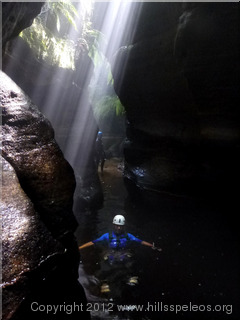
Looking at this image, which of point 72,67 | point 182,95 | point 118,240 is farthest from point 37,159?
point 72,67

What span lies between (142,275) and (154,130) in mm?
7046

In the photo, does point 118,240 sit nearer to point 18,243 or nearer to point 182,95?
point 18,243

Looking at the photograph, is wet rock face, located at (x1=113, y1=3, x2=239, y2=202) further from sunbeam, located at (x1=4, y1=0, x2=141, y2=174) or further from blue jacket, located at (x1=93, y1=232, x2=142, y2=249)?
blue jacket, located at (x1=93, y1=232, x2=142, y2=249)

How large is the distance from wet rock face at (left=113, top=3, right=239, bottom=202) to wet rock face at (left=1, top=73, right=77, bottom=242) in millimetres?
5925

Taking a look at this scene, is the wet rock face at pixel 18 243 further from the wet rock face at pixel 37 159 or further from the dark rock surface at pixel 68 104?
the dark rock surface at pixel 68 104

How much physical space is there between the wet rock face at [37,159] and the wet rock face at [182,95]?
5925 mm

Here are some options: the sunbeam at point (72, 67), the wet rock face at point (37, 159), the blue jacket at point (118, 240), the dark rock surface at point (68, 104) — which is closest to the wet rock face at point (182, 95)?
the sunbeam at point (72, 67)

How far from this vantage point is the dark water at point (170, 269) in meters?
4.14

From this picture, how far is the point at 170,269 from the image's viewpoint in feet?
17.4

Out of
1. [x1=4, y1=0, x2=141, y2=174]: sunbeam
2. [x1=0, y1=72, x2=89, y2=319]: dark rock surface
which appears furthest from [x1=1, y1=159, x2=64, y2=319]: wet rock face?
[x1=4, y1=0, x2=141, y2=174]: sunbeam

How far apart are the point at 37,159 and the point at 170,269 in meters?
4.30

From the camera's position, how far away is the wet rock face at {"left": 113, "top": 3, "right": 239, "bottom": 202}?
21.8 ft

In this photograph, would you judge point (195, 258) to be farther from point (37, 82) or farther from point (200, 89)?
point (37, 82)

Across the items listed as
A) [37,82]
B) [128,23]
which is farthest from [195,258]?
[128,23]
